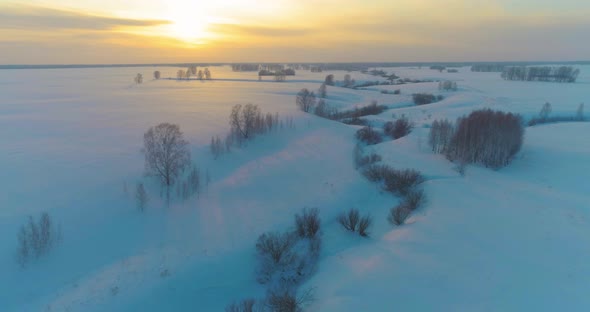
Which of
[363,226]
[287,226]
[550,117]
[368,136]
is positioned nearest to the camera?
Answer: [363,226]

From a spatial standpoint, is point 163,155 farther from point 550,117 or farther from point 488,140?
point 550,117

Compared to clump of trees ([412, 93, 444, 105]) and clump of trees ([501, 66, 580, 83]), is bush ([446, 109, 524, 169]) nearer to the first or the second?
clump of trees ([412, 93, 444, 105])

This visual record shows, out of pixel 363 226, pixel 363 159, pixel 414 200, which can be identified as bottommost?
pixel 363 226

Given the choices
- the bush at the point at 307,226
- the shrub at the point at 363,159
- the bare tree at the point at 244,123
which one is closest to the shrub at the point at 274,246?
the bush at the point at 307,226

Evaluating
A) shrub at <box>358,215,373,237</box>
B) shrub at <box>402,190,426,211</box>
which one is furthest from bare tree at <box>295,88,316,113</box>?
shrub at <box>358,215,373,237</box>

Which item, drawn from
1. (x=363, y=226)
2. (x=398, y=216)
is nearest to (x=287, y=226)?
(x=363, y=226)
